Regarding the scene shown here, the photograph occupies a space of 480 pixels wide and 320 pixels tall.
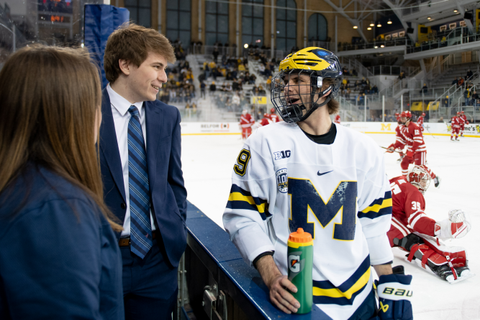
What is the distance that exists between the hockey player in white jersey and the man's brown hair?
0.56m

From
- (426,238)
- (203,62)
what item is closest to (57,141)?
(426,238)

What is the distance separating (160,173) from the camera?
4.90ft

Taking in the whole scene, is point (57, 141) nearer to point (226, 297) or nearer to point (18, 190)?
point (18, 190)

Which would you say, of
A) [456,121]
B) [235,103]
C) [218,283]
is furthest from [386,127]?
[218,283]

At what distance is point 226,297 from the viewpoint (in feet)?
4.85

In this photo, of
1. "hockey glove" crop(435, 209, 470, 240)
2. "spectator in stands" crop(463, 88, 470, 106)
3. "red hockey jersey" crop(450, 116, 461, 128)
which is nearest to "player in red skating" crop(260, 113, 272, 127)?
"red hockey jersey" crop(450, 116, 461, 128)

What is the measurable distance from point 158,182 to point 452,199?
17.7 ft

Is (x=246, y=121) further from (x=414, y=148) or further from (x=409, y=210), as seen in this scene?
(x=409, y=210)

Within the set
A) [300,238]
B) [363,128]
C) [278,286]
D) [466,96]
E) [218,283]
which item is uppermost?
[466,96]

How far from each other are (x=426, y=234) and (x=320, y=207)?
2.18m

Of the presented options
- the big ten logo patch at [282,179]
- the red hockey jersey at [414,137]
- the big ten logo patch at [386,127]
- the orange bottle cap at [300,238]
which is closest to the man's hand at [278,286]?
the orange bottle cap at [300,238]

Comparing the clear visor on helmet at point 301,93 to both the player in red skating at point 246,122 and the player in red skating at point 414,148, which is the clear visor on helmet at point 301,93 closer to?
the player in red skating at point 414,148

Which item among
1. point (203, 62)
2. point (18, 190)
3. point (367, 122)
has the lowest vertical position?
point (18, 190)

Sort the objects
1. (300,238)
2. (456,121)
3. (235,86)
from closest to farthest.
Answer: (300,238) < (456,121) < (235,86)
